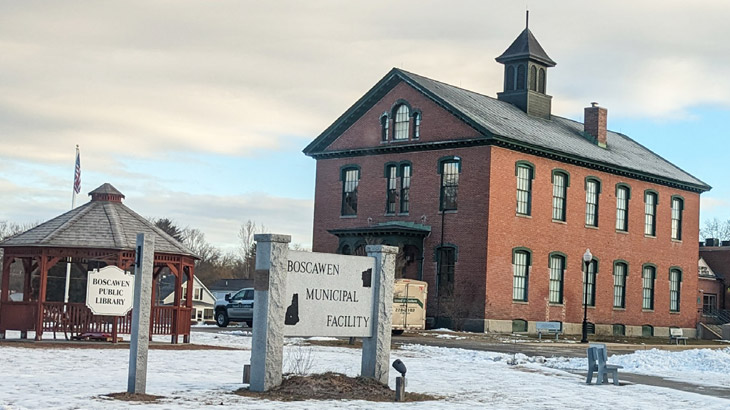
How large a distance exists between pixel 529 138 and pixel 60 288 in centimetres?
2195

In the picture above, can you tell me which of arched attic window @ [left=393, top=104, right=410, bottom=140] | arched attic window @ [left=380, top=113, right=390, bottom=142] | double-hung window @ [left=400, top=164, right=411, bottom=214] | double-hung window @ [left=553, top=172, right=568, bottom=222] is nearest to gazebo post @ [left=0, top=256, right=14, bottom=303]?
double-hung window @ [left=400, top=164, right=411, bottom=214]

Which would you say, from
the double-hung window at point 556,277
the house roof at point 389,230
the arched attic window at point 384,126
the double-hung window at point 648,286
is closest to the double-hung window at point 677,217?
the double-hung window at point 648,286

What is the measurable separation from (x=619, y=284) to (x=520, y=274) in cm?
843

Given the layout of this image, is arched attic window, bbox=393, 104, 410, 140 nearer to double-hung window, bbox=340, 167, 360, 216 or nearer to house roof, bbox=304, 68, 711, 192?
house roof, bbox=304, 68, 711, 192

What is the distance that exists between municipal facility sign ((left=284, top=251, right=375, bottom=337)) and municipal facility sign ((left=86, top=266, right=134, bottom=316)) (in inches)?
401

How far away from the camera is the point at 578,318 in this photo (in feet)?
161

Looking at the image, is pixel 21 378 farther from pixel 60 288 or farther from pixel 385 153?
pixel 385 153

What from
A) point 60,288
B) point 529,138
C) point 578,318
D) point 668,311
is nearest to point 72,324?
point 60,288

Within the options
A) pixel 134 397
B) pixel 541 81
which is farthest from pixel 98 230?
pixel 541 81

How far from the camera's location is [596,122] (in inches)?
2119

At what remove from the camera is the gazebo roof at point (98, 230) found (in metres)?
25.4

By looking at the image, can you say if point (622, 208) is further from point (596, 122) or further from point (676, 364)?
point (676, 364)

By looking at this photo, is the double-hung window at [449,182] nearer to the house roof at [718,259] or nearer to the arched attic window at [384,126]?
the arched attic window at [384,126]

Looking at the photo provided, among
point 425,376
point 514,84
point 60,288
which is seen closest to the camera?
point 425,376
